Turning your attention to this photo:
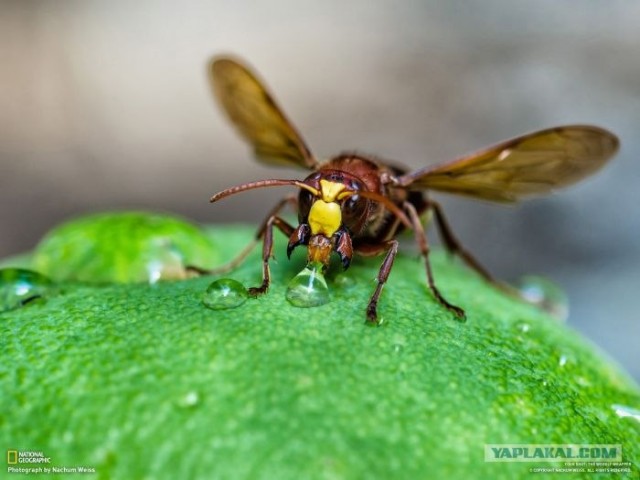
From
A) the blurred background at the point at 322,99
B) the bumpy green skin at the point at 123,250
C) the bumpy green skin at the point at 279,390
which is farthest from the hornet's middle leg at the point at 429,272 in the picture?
the blurred background at the point at 322,99

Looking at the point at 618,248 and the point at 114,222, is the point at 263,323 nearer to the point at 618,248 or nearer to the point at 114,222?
the point at 114,222

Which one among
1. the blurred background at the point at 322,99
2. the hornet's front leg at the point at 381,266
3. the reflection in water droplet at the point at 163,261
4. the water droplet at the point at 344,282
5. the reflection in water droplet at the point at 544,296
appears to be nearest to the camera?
the hornet's front leg at the point at 381,266

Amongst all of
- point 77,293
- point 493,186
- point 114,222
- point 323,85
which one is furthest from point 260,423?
point 323,85

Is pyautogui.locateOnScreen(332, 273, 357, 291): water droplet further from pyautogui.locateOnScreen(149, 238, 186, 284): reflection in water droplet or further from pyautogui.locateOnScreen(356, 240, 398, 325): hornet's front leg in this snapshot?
pyautogui.locateOnScreen(149, 238, 186, 284): reflection in water droplet

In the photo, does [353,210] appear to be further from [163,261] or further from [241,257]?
[163,261]

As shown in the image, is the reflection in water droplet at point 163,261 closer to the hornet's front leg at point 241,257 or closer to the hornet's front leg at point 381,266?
the hornet's front leg at point 241,257
